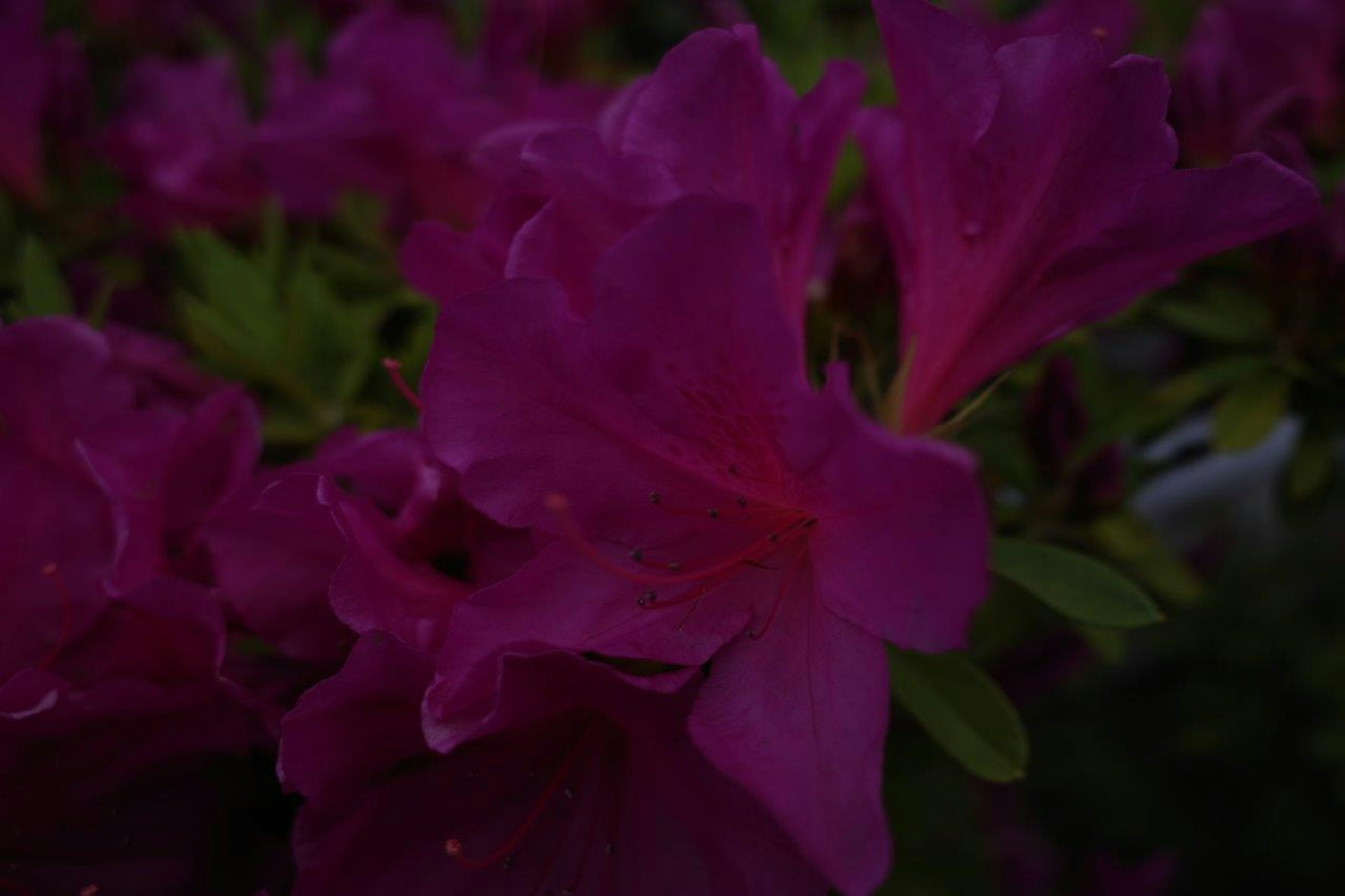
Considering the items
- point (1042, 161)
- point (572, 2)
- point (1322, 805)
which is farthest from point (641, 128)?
point (1322, 805)

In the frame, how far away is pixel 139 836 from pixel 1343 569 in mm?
2668

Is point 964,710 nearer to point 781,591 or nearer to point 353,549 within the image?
point 781,591

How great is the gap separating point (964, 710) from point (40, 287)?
915 mm

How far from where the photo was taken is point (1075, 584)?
0.82 meters

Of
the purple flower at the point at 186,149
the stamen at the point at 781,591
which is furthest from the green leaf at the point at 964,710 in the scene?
the purple flower at the point at 186,149

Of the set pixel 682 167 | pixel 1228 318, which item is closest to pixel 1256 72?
pixel 1228 318

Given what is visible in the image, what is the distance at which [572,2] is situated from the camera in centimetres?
170

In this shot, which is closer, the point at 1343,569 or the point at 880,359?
the point at 880,359

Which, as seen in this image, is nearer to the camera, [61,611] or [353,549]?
[353,549]

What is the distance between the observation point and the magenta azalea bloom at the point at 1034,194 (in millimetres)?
709

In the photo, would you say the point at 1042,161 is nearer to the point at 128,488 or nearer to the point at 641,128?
the point at 641,128

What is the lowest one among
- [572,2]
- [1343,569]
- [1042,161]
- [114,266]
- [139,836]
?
[1343,569]

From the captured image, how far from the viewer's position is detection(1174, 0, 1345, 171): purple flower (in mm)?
1222

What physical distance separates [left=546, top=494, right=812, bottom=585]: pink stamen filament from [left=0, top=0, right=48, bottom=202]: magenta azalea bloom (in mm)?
1013
